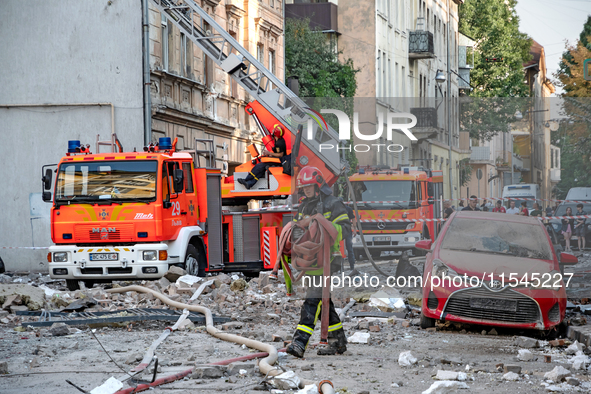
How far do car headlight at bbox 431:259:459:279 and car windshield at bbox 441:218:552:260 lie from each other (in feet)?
1.22

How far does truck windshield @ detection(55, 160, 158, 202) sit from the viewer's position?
15.7 m

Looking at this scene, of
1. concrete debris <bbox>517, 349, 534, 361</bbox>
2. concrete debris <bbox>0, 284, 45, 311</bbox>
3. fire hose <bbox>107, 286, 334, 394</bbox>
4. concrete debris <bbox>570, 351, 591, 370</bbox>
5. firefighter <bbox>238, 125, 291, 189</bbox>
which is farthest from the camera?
firefighter <bbox>238, 125, 291, 189</bbox>

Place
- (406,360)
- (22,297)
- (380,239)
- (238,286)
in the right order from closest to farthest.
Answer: (406,360) → (380,239) → (22,297) → (238,286)

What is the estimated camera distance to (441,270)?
10.6m

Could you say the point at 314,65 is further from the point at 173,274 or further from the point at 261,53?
the point at 173,274

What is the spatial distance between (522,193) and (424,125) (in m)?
1.55

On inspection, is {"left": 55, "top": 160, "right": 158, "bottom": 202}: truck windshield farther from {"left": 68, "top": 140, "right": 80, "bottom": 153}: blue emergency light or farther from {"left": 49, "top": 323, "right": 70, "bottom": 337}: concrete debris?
{"left": 49, "top": 323, "right": 70, "bottom": 337}: concrete debris

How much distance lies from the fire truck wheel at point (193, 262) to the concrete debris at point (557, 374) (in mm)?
9545

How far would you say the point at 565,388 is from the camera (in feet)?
23.9

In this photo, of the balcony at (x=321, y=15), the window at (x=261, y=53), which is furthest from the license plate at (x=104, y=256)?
the balcony at (x=321, y=15)

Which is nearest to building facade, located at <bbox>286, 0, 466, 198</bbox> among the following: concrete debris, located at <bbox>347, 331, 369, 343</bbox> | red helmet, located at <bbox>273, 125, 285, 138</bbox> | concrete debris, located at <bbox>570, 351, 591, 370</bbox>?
red helmet, located at <bbox>273, 125, 285, 138</bbox>

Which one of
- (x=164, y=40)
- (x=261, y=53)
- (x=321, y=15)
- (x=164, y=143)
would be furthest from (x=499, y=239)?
(x=321, y=15)

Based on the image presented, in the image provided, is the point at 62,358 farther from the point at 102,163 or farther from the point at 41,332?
the point at 102,163

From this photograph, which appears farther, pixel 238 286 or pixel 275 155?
pixel 275 155
